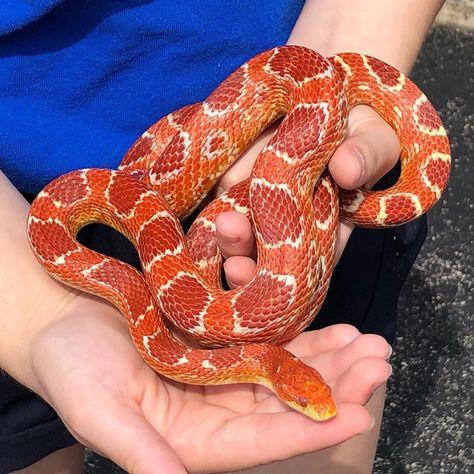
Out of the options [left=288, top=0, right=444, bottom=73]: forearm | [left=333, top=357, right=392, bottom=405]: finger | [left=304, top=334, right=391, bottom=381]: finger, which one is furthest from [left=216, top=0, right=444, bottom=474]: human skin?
[left=333, top=357, right=392, bottom=405]: finger

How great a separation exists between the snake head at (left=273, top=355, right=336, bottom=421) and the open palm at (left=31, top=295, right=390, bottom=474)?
0.08ft

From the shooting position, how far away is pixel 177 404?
4.86ft

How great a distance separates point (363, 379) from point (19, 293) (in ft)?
2.42

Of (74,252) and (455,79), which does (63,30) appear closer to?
(74,252)

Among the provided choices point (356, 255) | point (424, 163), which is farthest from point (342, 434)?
point (424, 163)

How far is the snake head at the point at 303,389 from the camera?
4.28 feet

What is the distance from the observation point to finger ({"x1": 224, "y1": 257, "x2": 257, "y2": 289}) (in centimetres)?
162

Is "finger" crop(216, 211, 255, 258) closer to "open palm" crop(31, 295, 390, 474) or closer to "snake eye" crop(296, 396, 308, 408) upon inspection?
"open palm" crop(31, 295, 390, 474)

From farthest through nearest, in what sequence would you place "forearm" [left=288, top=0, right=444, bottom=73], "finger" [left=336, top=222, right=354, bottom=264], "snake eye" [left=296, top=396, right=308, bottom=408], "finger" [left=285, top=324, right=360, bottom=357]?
"forearm" [left=288, top=0, right=444, bottom=73], "finger" [left=336, top=222, right=354, bottom=264], "finger" [left=285, top=324, right=360, bottom=357], "snake eye" [left=296, top=396, right=308, bottom=408]

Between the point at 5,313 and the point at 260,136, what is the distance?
0.74 m

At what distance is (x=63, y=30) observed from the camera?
166 centimetres

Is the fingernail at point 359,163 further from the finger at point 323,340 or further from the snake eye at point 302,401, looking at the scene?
the snake eye at point 302,401

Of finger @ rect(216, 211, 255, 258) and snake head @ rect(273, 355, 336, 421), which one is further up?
finger @ rect(216, 211, 255, 258)

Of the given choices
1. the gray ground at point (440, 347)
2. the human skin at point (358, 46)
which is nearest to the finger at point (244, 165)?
the human skin at point (358, 46)
